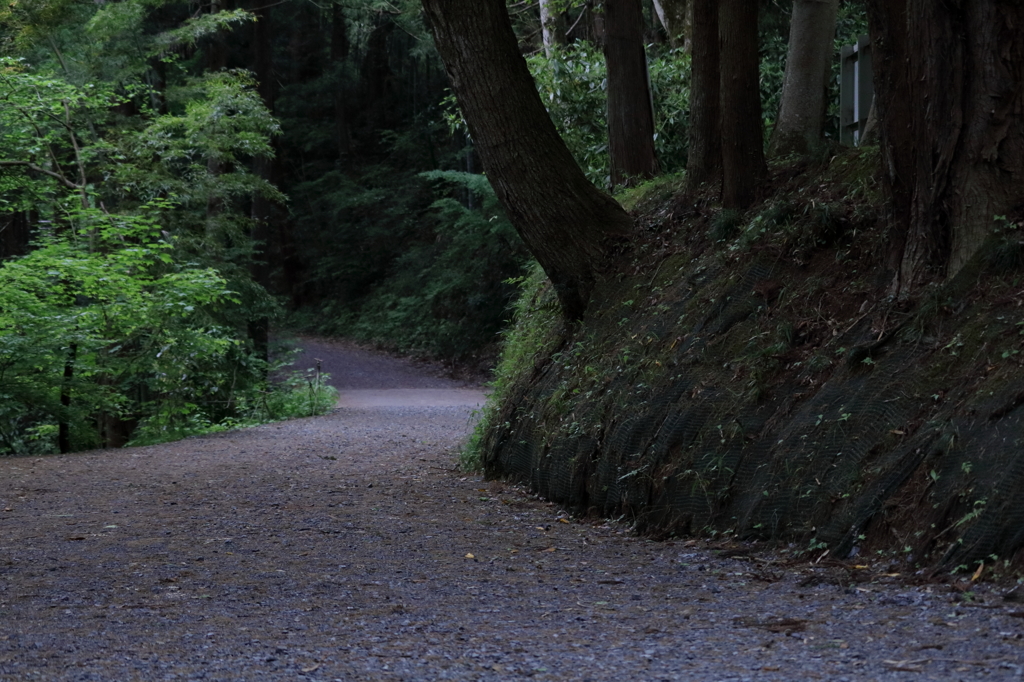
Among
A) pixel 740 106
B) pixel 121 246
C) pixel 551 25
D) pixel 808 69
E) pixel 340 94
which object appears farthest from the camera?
pixel 340 94

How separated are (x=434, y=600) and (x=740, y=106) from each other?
17.5 feet

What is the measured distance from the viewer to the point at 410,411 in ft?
63.1

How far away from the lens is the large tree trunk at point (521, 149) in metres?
8.27

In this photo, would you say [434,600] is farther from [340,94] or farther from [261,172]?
[340,94]

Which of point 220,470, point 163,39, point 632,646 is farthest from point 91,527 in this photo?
point 163,39

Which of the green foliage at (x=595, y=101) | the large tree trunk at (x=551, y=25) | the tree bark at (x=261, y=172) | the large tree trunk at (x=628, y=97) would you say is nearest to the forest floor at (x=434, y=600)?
the large tree trunk at (x=628, y=97)

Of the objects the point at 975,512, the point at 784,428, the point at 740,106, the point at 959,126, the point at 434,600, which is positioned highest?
the point at 740,106

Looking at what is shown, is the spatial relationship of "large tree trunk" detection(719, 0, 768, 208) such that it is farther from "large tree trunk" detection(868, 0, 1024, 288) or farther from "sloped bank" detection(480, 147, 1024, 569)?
"large tree trunk" detection(868, 0, 1024, 288)

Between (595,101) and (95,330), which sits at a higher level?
(595,101)

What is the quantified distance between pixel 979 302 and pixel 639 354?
2.79 meters

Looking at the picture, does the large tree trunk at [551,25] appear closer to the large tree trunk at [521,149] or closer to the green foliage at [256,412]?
the green foliage at [256,412]

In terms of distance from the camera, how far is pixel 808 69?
9.14 meters

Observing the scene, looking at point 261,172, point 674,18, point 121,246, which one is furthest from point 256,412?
point 674,18

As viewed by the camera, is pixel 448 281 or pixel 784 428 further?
pixel 448 281
